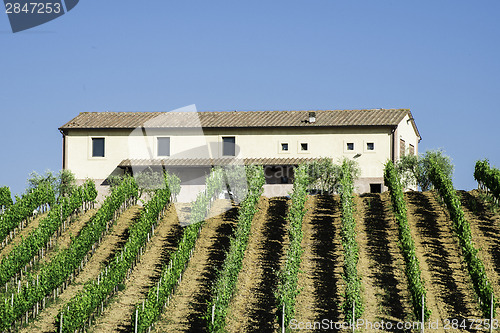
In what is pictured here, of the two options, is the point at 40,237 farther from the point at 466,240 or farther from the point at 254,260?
the point at 466,240

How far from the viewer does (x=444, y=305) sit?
30.3 metres

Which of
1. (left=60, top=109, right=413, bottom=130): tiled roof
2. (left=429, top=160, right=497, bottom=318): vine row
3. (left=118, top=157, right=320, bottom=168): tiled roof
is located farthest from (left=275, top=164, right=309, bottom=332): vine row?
(left=60, top=109, right=413, bottom=130): tiled roof

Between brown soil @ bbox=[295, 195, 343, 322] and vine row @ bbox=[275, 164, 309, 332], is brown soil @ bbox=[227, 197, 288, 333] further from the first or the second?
brown soil @ bbox=[295, 195, 343, 322]

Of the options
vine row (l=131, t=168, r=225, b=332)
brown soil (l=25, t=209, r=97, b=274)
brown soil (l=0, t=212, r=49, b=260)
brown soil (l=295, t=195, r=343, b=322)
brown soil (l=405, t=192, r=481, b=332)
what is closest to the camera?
vine row (l=131, t=168, r=225, b=332)

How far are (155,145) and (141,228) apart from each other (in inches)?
660

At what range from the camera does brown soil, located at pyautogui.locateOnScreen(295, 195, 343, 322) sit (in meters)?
30.3

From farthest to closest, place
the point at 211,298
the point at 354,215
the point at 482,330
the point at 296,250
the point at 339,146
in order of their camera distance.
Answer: the point at 339,146 < the point at 354,215 < the point at 296,250 < the point at 211,298 < the point at 482,330

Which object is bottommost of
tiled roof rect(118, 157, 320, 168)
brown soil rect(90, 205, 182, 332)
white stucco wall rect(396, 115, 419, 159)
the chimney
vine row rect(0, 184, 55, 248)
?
brown soil rect(90, 205, 182, 332)

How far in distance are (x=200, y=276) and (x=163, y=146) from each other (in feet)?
66.4

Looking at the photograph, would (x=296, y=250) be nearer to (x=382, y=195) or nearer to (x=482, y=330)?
(x=482, y=330)

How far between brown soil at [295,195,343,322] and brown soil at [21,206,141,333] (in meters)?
8.50

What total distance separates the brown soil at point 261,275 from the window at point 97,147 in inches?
573

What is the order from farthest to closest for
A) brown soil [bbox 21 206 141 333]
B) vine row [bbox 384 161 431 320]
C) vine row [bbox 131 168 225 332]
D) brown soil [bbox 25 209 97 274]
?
brown soil [bbox 25 209 97 274]
brown soil [bbox 21 206 141 333]
vine row [bbox 384 161 431 320]
vine row [bbox 131 168 225 332]

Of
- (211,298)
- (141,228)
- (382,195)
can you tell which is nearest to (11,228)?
(141,228)
